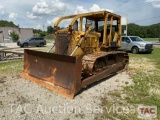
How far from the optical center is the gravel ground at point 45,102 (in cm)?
434

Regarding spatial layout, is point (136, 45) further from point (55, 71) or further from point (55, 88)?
point (55, 88)

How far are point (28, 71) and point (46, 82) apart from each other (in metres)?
1.36

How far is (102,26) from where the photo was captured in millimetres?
8047

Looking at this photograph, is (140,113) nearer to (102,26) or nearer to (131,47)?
(102,26)

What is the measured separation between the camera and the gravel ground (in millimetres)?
4340

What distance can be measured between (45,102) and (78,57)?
59.3 inches

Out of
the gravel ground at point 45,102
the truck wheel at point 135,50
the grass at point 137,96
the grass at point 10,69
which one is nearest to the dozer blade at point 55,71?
the gravel ground at point 45,102

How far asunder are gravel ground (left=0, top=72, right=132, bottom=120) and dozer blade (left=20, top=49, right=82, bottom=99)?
0.22 m

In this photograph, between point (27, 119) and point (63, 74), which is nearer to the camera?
point (27, 119)

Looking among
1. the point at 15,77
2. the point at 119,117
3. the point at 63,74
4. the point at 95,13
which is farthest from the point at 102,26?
the point at 119,117

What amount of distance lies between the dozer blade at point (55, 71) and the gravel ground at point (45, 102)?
224 millimetres

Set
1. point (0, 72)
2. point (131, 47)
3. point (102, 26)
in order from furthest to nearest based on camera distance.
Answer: point (131, 47) < point (0, 72) < point (102, 26)

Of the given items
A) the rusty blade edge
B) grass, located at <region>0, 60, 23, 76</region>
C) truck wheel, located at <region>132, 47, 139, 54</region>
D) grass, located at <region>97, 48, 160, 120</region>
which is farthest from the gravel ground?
truck wheel, located at <region>132, 47, 139, 54</region>

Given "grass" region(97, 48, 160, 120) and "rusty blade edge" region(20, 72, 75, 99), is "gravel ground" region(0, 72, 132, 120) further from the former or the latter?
"grass" region(97, 48, 160, 120)
